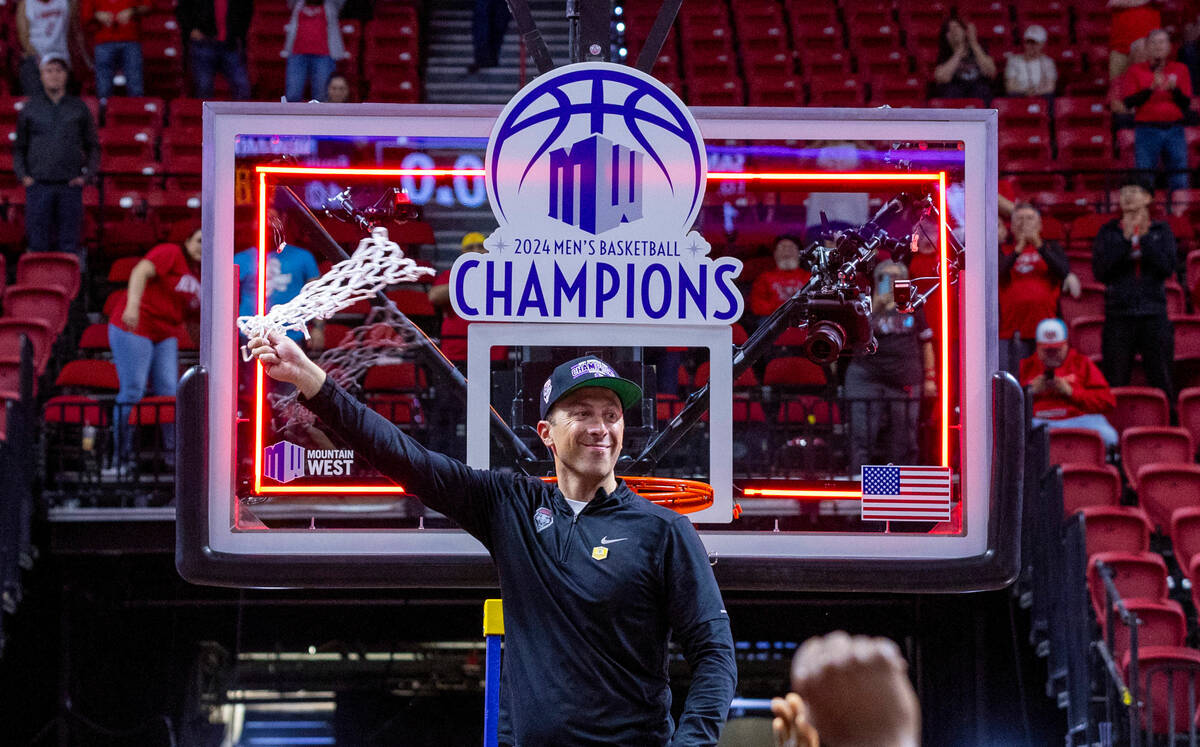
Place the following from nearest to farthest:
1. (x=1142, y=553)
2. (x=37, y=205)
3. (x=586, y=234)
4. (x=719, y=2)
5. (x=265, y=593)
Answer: (x=586, y=234), (x=1142, y=553), (x=265, y=593), (x=37, y=205), (x=719, y=2)

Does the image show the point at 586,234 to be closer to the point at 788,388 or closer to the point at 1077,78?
the point at 788,388

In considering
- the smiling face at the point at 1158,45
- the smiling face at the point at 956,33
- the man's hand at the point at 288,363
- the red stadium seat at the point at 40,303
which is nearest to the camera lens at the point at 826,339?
the man's hand at the point at 288,363

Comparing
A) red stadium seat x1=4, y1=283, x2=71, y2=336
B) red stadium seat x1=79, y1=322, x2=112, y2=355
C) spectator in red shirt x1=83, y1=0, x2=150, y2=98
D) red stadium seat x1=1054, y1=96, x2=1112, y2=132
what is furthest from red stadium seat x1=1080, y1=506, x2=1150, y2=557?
spectator in red shirt x1=83, y1=0, x2=150, y2=98

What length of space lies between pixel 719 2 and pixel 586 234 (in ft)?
41.0

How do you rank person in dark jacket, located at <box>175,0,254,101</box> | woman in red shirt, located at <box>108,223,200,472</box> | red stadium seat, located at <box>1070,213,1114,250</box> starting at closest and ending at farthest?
woman in red shirt, located at <box>108,223,200,472</box> → red stadium seat, located at <box>1070,213,1114,250</box> → person in dark jacket, located at <box>175,0,254,101</box>

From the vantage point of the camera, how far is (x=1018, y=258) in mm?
10281

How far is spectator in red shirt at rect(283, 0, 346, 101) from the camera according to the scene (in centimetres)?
1306

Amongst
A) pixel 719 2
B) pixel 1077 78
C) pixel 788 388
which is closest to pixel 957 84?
pixel 1077 78

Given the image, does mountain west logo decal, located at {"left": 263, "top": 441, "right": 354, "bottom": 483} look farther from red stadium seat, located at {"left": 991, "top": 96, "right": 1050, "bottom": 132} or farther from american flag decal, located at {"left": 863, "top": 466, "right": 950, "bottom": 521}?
red stadium seat, located at {"left": 991, "top": 96, "right": 1050, "bottom": 132}

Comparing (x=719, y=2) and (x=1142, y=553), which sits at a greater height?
(x=719, y=2)

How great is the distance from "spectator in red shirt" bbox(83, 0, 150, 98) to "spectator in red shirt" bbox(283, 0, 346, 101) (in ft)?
4.60

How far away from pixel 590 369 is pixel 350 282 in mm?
984

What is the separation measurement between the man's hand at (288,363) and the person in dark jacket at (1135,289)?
24.6 ft

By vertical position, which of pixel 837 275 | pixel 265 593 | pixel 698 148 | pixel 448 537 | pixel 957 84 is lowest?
pixel 265 593
